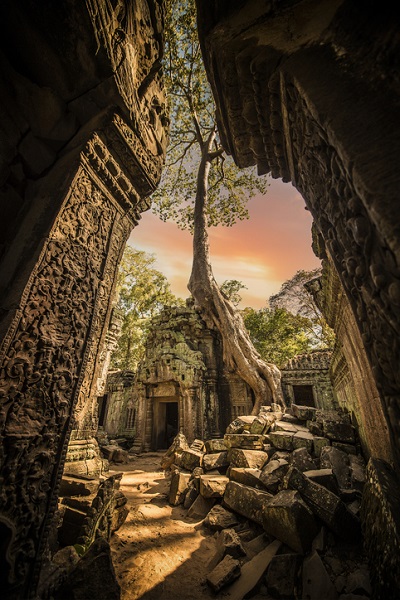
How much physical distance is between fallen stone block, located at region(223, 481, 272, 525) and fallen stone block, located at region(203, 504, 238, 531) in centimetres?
9

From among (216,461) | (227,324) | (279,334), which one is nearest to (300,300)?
(279,334)

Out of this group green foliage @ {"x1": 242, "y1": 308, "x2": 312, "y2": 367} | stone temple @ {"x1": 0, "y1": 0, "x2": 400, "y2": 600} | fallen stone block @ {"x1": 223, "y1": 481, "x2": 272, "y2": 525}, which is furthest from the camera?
green foliage @ {"x1": 242, "y1": 308, "x2": 312, "y2": 367}

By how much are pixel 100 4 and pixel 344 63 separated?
1899 millimetres

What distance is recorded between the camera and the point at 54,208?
1.95 m

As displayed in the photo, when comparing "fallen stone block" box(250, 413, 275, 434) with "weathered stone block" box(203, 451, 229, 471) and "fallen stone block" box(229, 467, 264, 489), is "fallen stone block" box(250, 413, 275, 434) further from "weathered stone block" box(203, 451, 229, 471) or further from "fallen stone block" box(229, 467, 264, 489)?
"fallen stone block" box(229, 467, 264, 489)

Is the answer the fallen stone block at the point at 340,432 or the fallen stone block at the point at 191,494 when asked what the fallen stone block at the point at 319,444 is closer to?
the fallen stone block at the point at 340,432

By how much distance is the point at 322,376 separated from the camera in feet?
44.0

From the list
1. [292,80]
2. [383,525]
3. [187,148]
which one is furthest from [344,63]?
[187,148]

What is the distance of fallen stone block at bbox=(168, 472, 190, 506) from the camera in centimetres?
409

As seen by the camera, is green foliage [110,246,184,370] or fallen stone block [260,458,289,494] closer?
fallen stone block [260,458,289,494]

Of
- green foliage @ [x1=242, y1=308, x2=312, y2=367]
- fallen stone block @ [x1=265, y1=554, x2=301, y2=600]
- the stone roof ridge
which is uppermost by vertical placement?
green foliage @ [x1=242, y1=308, x2=312, y2=367]

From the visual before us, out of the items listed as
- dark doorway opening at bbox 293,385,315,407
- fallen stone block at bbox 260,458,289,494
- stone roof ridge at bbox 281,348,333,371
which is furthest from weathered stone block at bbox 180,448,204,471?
dark doorway opening at bbox 293,385,315,407

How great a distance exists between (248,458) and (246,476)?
45 cm

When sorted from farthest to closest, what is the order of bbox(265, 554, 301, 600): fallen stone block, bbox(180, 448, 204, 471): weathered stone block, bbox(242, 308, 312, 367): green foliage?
bbox(242, 308, 312, 367): green foliage < bbox(180, 448, 204, 471): weathered stone block < bbox(265, 554, 301, 600): fallen stone block
